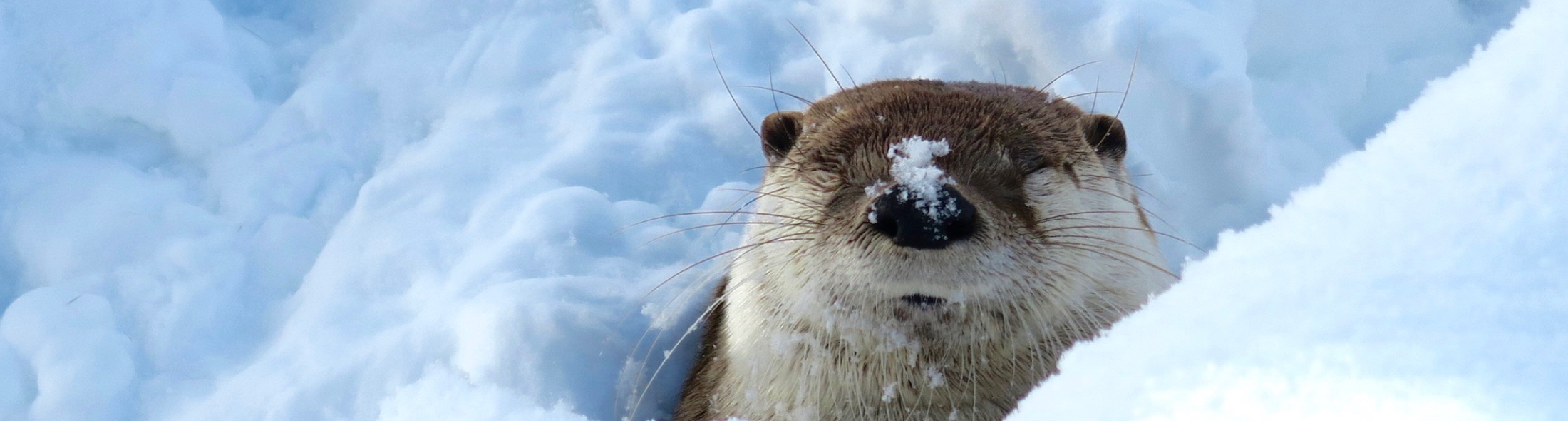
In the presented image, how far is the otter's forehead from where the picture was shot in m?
1.80

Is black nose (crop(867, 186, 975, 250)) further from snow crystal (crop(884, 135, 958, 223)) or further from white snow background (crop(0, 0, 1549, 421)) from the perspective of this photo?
white snow background (crop(0, 0, 1549, 421))

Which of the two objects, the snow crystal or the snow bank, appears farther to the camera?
the snow crystal

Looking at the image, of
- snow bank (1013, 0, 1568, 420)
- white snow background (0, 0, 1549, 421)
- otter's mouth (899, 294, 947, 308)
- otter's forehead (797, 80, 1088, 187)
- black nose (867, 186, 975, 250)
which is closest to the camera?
snow bank (1013, 0, 1568, 420)

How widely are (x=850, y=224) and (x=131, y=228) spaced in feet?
10.7

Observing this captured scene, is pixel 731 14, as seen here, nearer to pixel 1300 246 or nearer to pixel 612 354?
pixel 612 354

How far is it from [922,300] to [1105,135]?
973 mm

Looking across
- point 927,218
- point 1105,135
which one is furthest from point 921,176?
Result: point 1105,135

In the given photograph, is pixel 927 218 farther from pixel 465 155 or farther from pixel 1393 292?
pixel 465 155

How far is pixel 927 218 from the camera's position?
1492mm

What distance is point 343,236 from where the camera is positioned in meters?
3.66

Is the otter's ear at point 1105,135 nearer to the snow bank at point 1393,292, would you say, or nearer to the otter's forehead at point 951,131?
the otter's forehead at point 951,131

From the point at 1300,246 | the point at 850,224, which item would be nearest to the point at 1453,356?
the point at 1300,246

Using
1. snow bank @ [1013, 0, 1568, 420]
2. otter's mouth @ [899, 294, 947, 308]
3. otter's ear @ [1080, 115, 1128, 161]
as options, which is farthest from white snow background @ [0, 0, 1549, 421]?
snow bank @ [1013, 0, 1568, 420]

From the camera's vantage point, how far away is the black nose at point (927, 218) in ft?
4.90
